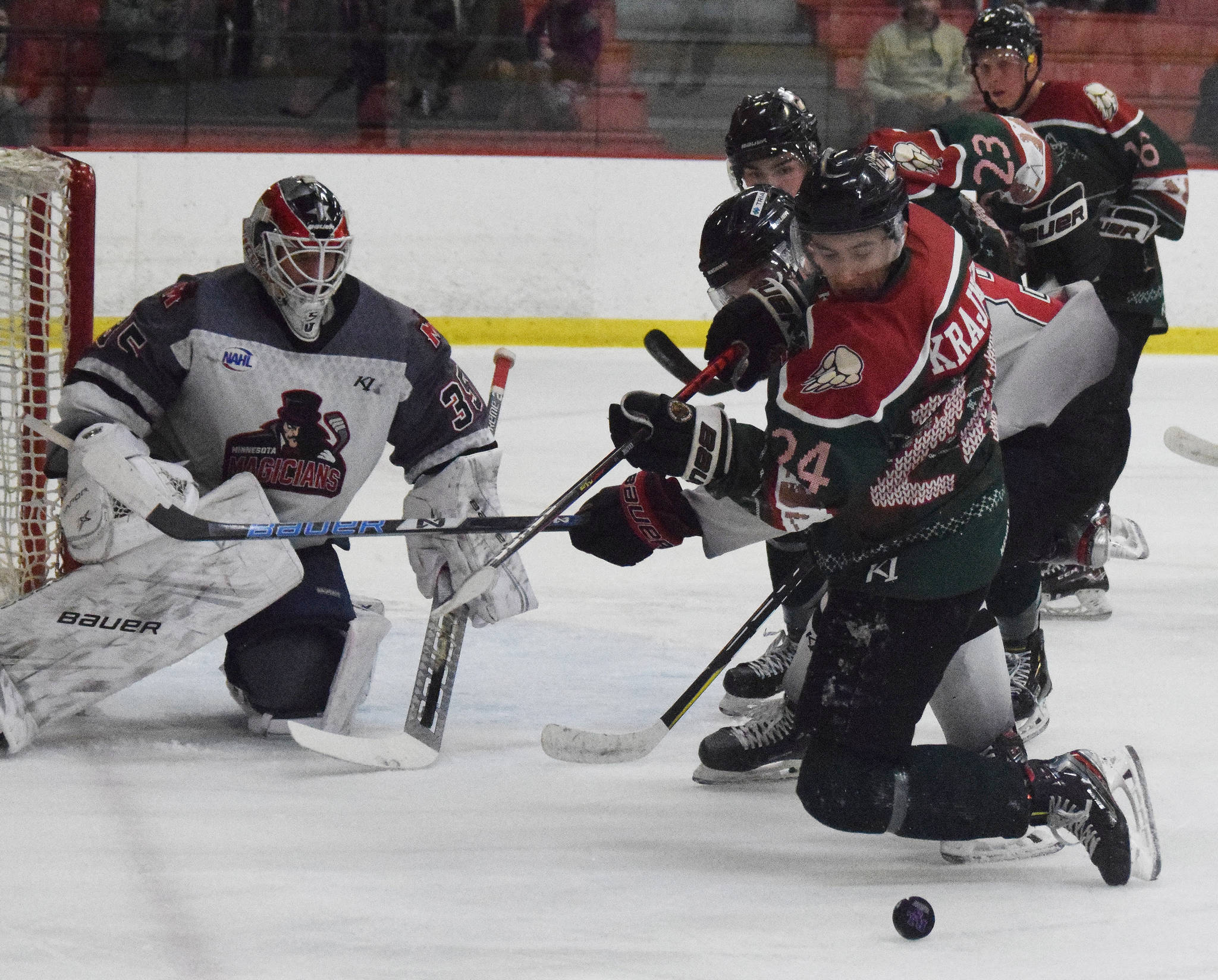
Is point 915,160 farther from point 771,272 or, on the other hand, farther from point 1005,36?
point 1005,36

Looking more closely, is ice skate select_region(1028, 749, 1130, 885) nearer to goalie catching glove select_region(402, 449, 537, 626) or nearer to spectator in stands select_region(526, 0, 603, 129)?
goalie catching glove select_region(402, 449, 537, 626)

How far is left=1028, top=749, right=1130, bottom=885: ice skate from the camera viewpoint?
6.65 feet

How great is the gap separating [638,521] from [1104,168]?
1.57 metres

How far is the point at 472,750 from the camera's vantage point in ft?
8.54

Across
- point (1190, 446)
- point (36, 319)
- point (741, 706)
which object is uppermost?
point (36, 319)

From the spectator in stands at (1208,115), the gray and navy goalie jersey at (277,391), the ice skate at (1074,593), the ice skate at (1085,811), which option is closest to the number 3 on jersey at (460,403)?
the gray and navy goalie jersey at (277,391)

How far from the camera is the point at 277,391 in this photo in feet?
8.42

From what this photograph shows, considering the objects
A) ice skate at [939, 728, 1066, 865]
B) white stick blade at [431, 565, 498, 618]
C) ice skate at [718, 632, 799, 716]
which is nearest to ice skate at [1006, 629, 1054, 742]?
ice skate at [718, 632, 799, 716]

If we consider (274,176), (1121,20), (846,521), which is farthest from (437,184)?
(846,521)

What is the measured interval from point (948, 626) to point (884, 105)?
533cm

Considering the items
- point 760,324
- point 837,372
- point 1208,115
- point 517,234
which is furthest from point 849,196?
point 1208,115

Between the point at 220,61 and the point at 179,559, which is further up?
the point at 220,61

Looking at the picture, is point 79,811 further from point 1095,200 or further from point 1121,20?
point 1121,20

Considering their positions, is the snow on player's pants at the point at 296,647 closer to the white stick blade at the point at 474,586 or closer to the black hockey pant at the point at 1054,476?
the white stick blade at the point at 474,586
